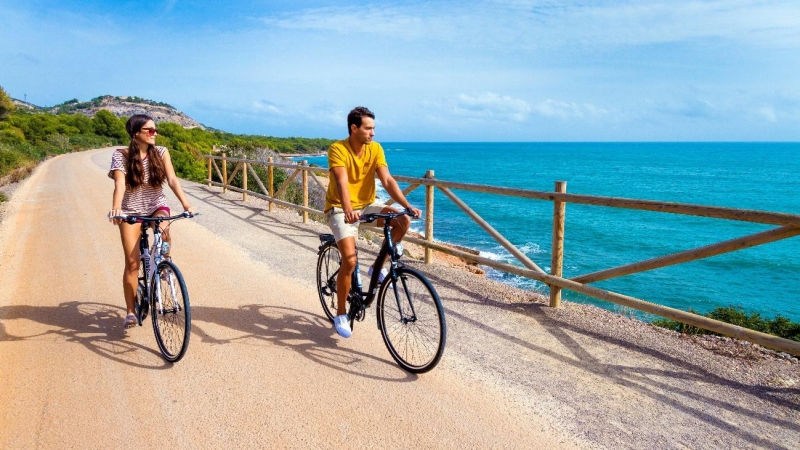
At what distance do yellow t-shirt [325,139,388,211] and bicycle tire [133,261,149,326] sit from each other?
173 cm

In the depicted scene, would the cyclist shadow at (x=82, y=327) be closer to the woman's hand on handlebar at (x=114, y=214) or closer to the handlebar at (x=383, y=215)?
the woman's hand on handlebar at (x=114, y=214)

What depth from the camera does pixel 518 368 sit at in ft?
14.3

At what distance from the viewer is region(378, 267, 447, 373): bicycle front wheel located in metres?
3.97

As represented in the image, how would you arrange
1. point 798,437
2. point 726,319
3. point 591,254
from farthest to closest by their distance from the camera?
point 591,254
point 726,319
point 798,437

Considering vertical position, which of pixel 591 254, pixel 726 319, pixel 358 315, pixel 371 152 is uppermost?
pixel 371 152

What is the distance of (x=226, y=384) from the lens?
3.95 metres

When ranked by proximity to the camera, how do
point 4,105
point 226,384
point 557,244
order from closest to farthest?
point 226,384
point 557,244
point 4,105

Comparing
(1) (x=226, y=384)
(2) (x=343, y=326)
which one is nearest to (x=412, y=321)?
(2) (x=343, y=326)

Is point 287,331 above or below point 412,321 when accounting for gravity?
below

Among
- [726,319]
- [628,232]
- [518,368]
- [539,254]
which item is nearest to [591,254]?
[539,254]

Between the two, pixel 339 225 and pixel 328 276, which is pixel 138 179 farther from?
pixel 328 276

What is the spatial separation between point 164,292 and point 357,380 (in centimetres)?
171

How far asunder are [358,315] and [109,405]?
1.95 m

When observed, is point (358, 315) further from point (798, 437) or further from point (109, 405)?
point (798, 437)
